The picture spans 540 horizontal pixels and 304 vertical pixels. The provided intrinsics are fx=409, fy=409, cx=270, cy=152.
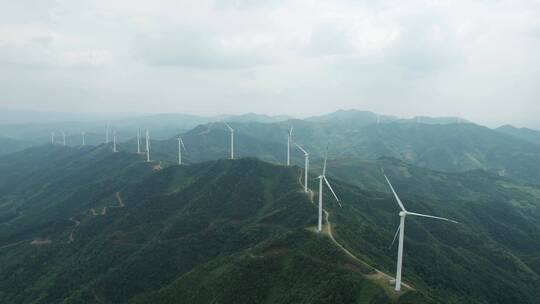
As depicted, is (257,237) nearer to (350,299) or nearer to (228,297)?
(228,297)

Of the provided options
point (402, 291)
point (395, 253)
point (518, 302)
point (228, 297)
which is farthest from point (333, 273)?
point (518, 302)

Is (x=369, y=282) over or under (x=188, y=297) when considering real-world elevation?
over

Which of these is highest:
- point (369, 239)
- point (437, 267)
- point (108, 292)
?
point (369, 239)

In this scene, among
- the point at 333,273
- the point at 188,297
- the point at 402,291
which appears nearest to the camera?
the point at 402,291

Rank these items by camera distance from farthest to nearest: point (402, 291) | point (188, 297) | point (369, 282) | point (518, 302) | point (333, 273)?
point (518, 302) → point (188, 297) → point (333, 273) → point (369, 282) → point (402, 291)

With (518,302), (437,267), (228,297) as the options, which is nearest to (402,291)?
(228,297)

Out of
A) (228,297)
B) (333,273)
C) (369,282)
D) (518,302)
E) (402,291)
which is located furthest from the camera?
(518,302)

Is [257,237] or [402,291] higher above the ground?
[402,291]

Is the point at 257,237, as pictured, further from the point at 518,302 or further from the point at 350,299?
the point at 518,302

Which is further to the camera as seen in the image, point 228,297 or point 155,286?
point 155,286
